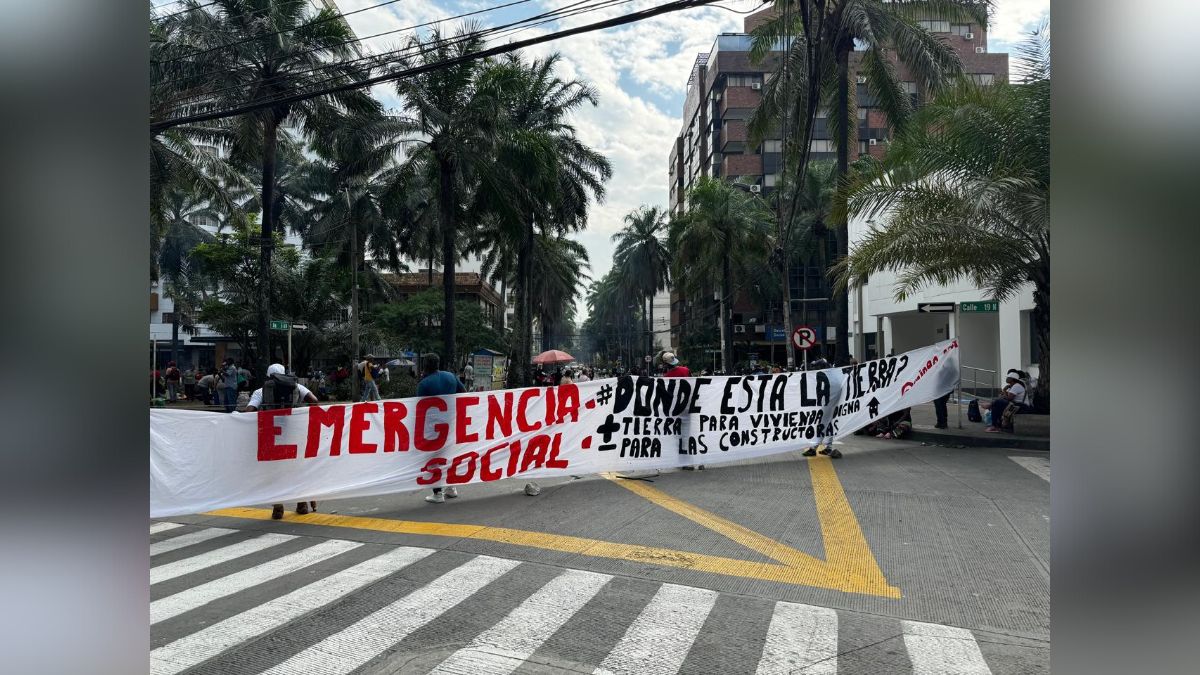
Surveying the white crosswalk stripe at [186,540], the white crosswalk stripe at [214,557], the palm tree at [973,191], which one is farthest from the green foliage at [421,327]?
the white crosswalk stripe at [214,557]

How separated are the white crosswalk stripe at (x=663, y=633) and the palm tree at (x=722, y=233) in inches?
1501

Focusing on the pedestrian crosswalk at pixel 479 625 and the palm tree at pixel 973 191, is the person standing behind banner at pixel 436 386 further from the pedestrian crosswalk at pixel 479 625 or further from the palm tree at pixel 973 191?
the palm tree at pixel 973 191

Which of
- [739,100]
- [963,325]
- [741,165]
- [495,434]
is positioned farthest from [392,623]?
[739,100]

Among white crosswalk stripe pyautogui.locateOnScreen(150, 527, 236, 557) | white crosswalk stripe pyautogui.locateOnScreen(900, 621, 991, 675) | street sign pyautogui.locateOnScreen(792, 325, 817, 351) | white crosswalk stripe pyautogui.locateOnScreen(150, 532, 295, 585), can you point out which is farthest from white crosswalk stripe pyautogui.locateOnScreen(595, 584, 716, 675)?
street sign pyautogui.locateOnScreen(792, 325, 817, 351)

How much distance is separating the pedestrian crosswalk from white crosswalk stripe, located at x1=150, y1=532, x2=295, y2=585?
0.04 m

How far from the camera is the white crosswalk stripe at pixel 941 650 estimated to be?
14.0ft

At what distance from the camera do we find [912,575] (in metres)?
6.10

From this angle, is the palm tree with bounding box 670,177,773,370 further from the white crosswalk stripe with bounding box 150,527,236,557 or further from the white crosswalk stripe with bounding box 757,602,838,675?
the white crosswalk stripe with bounding box 757,602,838,675

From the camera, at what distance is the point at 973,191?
12891 millimetres

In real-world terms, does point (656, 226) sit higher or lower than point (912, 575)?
higher
